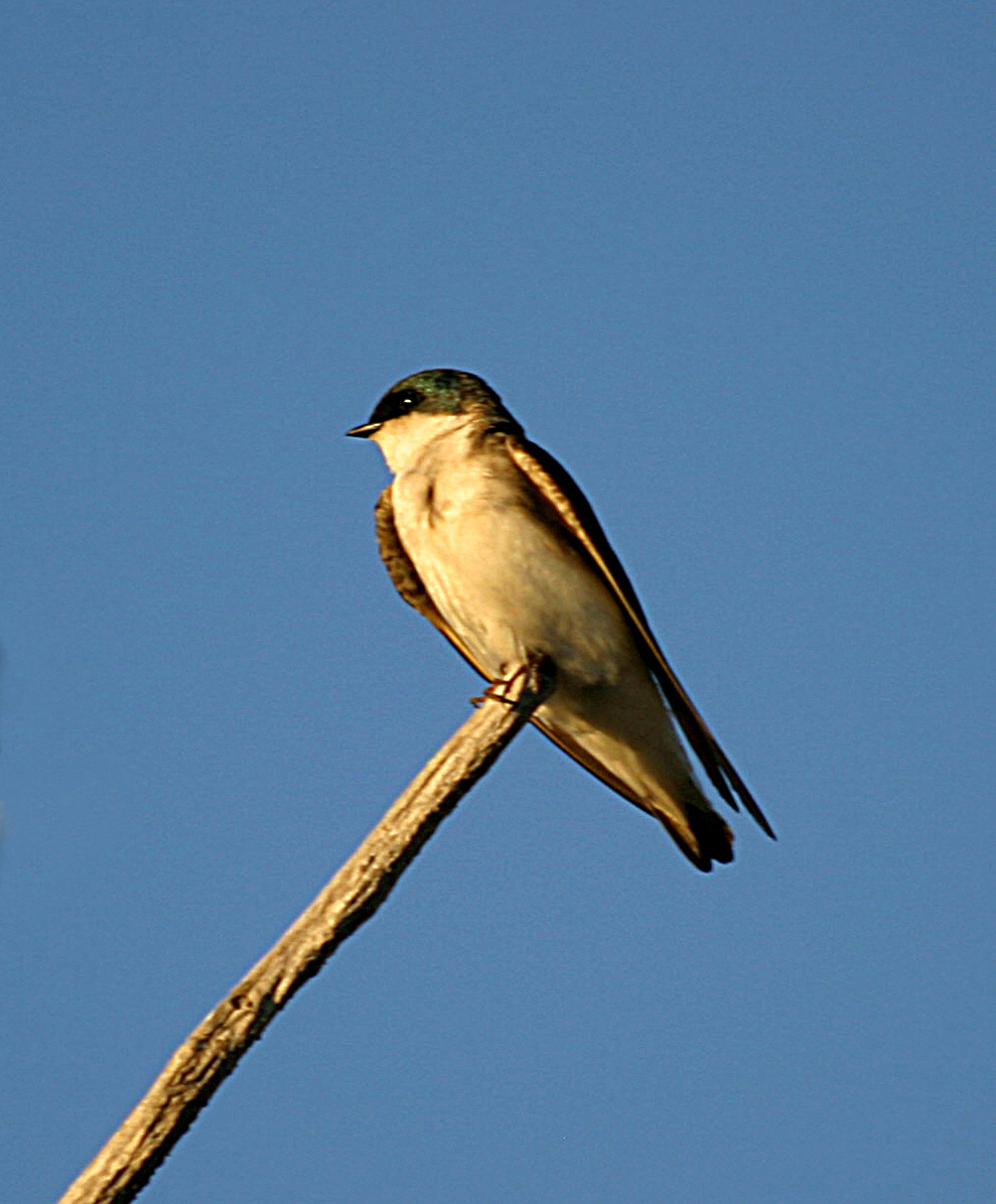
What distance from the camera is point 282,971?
13.6ft

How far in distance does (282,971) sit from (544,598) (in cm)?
231

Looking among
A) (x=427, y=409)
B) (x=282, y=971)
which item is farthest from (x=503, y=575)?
(x=282, y=971)

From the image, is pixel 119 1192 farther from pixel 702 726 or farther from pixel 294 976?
pixel 702 726

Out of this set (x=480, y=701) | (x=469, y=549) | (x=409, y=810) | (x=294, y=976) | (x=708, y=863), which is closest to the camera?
(x=294, y=976)

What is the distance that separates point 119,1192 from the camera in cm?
379

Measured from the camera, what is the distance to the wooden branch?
383 centimetres

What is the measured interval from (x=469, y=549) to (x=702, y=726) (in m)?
1.10

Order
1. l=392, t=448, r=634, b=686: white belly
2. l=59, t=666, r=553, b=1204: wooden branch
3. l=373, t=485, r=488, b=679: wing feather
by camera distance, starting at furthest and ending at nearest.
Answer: l=373, t=485, r=488, b=679: wing feather
l=392, t=448, r=634, b=686: white belly
l=59, t=666, r=553, b=1204: wooden branch

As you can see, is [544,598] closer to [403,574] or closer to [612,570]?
[612,570]

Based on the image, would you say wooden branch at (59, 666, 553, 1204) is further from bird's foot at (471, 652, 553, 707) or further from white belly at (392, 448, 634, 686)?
white belly at (392, 448, 634, 686)

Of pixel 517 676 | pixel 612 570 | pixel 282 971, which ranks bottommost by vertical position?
pixel 282 971

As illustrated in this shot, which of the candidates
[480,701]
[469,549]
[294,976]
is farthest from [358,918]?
[469,549]

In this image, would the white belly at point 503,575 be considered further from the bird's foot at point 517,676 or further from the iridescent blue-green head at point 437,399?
the iridescent blue-green head at point 437,399

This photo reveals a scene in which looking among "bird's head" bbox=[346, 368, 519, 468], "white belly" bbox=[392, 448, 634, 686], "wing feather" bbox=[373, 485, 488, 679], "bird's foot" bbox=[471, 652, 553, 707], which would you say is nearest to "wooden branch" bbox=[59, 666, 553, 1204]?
"bird's foot" bbox=[471, 652, 553, 707]
